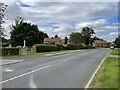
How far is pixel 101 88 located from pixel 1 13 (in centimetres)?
4175

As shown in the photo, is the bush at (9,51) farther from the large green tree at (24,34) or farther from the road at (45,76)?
the large green tree at (24,34)

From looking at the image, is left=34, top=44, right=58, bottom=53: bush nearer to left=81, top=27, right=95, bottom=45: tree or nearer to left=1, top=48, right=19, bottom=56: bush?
left=1, top=48, right=19, bottom=56: bush

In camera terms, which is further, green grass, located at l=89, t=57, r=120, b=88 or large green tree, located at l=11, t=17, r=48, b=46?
large green tree, located at l=11, t=17, r=48, b=46

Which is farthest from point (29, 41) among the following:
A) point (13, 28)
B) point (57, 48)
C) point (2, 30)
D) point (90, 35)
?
point (90, 35)

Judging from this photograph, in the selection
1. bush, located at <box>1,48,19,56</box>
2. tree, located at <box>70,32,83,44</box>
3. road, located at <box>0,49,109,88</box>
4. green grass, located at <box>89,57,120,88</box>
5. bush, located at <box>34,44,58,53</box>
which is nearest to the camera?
green grass, located at <box>89,57,120,88</box>

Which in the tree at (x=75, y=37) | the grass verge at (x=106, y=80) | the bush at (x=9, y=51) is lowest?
the grass verge at (x=106, y=80)

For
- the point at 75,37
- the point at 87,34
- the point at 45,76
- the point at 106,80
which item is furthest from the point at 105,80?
the point at 87,34

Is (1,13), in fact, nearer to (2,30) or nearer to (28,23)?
(2,30)

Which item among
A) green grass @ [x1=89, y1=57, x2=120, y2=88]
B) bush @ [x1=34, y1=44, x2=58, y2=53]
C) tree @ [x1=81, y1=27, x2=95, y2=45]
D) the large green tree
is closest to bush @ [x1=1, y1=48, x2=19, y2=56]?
bush @ [x1=34, y1=44, x2=58, y2=53]

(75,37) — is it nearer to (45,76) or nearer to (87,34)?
(87,34)

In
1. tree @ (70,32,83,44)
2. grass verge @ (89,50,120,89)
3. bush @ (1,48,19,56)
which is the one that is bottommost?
grass verge @ (89,50,120,89)

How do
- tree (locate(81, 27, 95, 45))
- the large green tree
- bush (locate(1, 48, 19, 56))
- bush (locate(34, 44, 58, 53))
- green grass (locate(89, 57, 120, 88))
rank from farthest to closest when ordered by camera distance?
1. tree (locate(81, 27, 95, 45))
2. the large green tree
3. bush (locate(34, 44, 58, 53))
4. bush (locate(1, 48, 19, 56))
5. green grass (locate(89, 57, 120, 88))

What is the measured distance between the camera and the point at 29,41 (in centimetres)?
10206

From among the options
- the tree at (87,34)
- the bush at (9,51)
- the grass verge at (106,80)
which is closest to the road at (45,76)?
the grass verge at (106,80)
